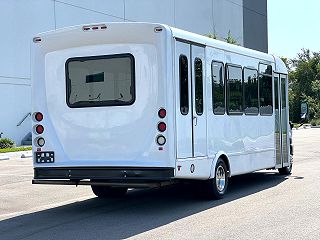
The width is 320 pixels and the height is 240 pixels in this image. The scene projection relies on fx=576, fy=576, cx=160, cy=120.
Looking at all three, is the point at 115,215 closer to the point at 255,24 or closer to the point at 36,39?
the point at 36,39

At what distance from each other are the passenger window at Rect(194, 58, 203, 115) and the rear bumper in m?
1.47

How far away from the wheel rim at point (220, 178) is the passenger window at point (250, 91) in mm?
1711

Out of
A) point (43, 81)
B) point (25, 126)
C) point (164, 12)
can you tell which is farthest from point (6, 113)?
point (43, 81)

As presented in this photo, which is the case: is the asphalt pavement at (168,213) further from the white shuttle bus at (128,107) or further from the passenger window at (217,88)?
the passenger window at (217,88)

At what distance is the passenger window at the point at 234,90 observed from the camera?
11391 mm

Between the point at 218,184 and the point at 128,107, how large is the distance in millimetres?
2557

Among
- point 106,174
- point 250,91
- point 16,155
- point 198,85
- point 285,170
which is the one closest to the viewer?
point 106,174

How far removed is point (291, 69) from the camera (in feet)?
314

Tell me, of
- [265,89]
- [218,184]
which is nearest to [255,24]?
[265,89]

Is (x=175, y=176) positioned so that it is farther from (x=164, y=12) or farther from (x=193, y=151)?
(x=164, y=12)

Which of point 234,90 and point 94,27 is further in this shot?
point 234,90

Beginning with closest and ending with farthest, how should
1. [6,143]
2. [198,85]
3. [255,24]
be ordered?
[198,85]
[6,143]
[255,24]

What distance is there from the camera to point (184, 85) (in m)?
9.63

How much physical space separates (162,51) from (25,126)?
24.0 m
